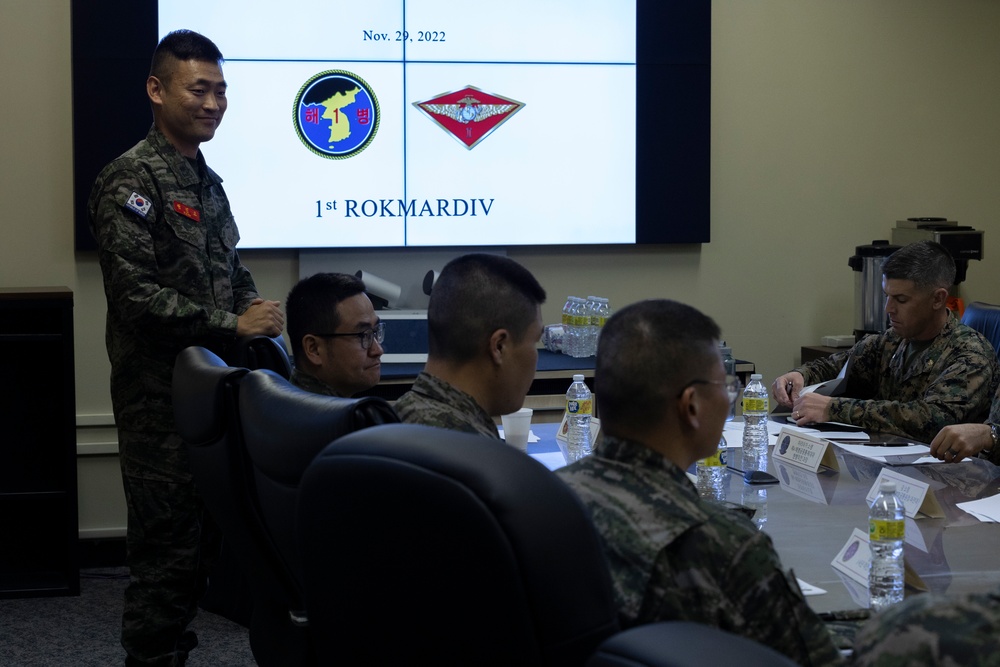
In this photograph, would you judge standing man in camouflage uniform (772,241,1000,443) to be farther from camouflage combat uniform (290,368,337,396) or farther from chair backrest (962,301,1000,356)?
camouflage combat uniform (290,368,337,396)

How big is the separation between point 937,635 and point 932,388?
8.91ft

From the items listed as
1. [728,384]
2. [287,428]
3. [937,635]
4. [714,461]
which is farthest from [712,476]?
[937,635]

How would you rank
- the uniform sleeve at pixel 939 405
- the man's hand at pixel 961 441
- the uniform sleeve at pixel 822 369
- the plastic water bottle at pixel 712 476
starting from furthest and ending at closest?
the uniform sleeve at pixel 822 369, the uniform sleeve at pixel 939 405, the man's hand at pixel 961 441, the plastic water bottle at pixel 712 476

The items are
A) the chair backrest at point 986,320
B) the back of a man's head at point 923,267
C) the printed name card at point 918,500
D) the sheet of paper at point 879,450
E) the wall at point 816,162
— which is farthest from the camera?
the wall at point 816,162

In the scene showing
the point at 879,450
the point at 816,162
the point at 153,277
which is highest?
the point at 816,162

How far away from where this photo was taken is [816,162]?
16.2 feet

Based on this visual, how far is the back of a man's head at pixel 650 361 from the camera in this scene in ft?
4.69

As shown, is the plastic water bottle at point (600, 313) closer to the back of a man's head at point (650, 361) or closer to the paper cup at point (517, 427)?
the paper cup at point (517, 427)

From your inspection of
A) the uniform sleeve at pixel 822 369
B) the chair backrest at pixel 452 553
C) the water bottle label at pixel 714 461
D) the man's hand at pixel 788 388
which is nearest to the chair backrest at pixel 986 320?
the uniform sleeve at pixel 822 369

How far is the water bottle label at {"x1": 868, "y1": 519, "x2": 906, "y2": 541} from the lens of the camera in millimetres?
1697

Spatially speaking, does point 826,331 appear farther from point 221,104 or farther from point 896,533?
point 896,533

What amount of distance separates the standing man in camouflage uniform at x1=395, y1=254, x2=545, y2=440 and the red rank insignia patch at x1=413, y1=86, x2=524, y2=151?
2.63 meters

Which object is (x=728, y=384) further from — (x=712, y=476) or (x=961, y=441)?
(x=961, y=441)

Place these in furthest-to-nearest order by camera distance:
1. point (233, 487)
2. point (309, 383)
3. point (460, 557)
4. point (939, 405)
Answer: point (939, 405) → point (309, 383) → point (233, 487) → point (460, 557)
